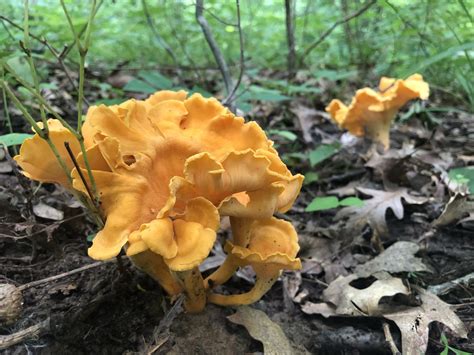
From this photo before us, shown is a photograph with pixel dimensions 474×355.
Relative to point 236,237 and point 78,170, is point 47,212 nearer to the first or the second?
point 78,170

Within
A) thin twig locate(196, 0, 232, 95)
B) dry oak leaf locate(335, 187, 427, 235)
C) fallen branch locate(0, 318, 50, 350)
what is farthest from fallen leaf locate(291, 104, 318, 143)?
fallen branch locate(0, 318, 50, 350)

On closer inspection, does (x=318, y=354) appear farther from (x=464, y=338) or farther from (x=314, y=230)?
(x=314, y=230)

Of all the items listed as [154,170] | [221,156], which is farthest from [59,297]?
[221,156]

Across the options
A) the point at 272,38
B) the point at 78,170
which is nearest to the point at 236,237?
the point at 78,170

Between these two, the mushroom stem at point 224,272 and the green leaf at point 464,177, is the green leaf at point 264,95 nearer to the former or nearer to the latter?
the green leaf at point 464,177

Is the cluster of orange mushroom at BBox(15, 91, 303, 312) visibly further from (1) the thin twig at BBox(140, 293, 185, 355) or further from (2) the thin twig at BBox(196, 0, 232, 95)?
(2) the thin twig at BBox(196, 0, 232, 95)

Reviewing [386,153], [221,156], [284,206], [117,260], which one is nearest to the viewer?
[221,156]
